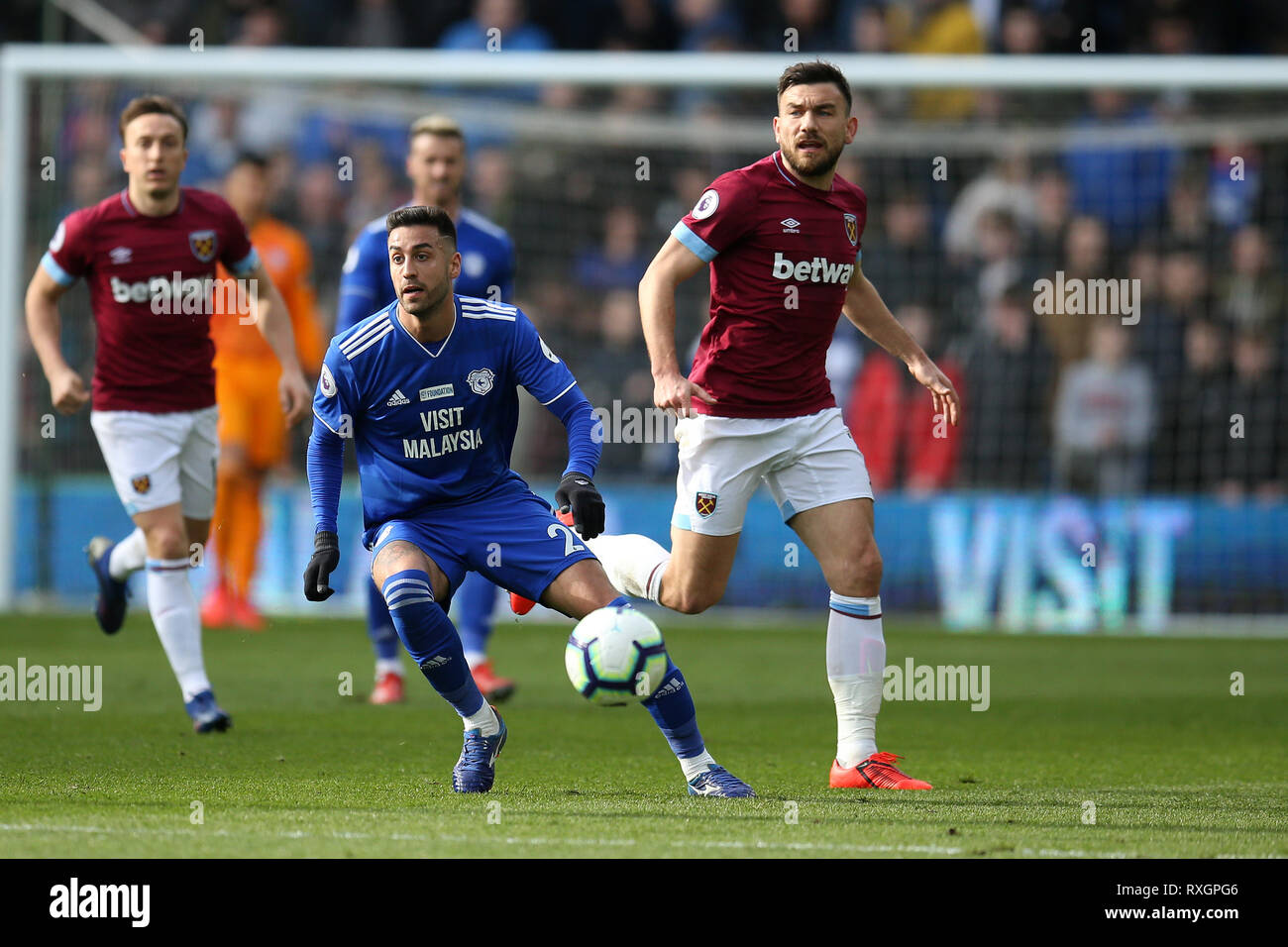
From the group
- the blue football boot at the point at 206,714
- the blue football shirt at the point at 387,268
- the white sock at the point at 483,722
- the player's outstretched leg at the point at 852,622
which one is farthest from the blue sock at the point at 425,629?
the blue football shirt at the point at 387,268

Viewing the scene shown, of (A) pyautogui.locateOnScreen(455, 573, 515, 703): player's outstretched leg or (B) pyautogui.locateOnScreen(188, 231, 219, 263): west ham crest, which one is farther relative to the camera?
(A) pyautogui.locateOnScreen(455, 573, 515, 703): player's outstretched leg

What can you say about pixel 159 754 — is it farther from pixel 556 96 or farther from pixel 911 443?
pixel 556 96

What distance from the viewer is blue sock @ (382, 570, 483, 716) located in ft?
19.3

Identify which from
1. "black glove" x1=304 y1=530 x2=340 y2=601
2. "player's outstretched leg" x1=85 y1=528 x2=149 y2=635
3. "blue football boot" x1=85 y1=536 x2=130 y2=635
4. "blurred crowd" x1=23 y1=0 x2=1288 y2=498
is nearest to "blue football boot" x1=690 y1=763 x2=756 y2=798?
"black glove" x1=304 y1=530 x2=340 y2=601

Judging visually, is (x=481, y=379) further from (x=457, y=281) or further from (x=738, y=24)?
(x=738, y=24)

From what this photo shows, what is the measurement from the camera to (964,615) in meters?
13.7

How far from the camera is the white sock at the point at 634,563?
6977 millimetres

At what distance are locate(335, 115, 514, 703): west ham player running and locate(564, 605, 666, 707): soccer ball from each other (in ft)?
9.42

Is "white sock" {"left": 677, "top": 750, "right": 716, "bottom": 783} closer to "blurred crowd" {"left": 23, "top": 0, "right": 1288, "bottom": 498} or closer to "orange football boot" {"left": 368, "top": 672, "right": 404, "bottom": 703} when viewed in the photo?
"orange football boot" {"left": 368, "top": 672, "right": 404, "bottom": 703}

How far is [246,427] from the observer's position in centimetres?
1242

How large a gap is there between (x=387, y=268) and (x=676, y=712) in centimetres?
358

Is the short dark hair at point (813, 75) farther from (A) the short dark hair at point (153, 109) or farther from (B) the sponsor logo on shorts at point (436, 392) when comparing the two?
(A) the short dark hair at point (153, 109)

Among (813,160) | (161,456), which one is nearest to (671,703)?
(813,160)

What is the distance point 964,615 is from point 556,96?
19.2 ft
